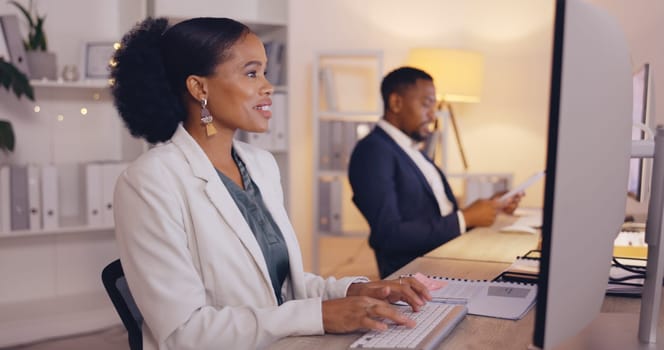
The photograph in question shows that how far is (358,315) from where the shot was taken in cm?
126

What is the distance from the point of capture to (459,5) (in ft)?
15.5

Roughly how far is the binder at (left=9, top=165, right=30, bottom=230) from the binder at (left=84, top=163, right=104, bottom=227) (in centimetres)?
28

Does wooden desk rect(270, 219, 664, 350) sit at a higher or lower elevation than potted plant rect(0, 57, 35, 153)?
lower

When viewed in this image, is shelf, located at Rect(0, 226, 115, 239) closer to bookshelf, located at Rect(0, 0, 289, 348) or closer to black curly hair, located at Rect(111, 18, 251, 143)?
bookshelf, located at Rect(0, 0, 289, 348)

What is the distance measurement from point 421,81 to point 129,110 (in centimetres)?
158

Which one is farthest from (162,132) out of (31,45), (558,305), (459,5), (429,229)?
(459,5)

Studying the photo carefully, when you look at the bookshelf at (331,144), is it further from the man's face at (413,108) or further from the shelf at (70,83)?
the shelf at (70,83)

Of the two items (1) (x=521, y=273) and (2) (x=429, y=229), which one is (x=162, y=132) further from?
(2) (x=429, y=229)

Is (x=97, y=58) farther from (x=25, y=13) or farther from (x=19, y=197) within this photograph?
(x=19, y=197)

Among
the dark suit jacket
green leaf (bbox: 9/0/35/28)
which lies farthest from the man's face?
green leaf (bbox: 9/0/35/28)

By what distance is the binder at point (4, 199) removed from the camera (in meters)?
3.24

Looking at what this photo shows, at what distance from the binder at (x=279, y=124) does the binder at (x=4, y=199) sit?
127 centimetres

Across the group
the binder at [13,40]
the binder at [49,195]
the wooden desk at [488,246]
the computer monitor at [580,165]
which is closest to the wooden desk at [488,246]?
the wooden desk at [488,246]

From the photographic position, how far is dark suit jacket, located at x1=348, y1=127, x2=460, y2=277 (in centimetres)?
258
